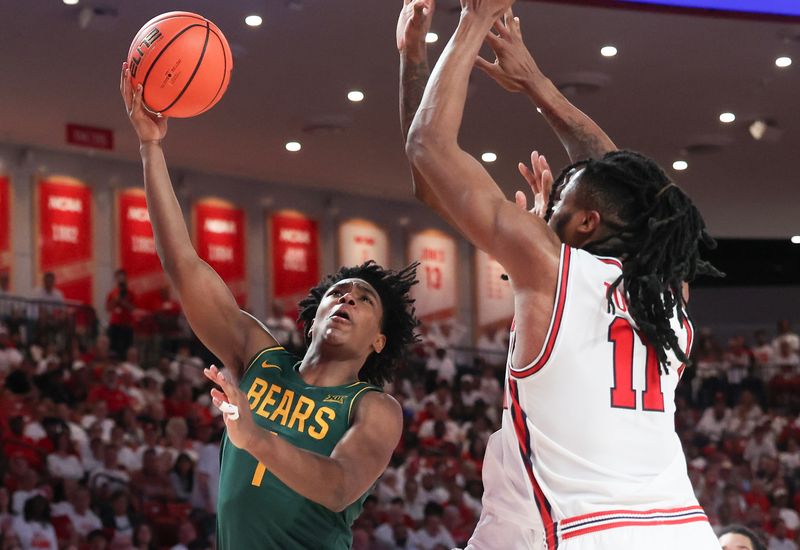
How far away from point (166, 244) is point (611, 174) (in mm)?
1598

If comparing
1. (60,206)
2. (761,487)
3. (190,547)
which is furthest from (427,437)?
(60,206)

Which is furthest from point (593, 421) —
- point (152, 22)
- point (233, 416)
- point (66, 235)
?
point (66, 235)

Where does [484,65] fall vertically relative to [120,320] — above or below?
above

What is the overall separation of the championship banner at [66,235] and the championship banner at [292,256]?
2.84 m

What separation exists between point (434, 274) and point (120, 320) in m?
6.35

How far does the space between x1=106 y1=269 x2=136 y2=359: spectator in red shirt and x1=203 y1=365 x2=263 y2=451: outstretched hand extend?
12.1 m

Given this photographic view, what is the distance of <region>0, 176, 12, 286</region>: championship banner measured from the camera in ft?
51.6

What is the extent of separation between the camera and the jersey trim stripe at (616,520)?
8.51 ft

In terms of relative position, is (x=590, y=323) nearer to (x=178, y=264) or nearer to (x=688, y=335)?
(x=688, y=335)

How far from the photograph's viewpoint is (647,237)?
8.96ft

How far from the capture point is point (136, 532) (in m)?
9.64

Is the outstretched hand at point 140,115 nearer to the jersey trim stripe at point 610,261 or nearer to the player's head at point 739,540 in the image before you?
the jersey trim stripe at point 610,261

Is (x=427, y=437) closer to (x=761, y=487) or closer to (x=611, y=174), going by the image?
(x=761, y=487)

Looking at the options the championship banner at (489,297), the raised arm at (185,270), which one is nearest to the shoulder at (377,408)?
the raised arm at (185,270)
